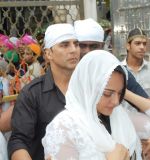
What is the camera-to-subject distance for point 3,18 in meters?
3.22

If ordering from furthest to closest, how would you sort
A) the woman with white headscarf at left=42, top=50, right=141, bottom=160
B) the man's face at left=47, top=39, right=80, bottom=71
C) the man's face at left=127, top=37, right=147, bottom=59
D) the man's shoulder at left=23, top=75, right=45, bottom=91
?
the man's face at left=127, top=37, right=147, bottom=59, the man's face at left=47, top=39, right=80, bottom=71, the man's shoulder at left=23, top=75, right=45, bottom=91, the woman with white headscarf at left=42, top=50, right=141, bottom=160

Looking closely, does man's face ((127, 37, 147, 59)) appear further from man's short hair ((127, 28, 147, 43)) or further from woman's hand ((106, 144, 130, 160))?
woman's hand ((106, 144, 130, 160))

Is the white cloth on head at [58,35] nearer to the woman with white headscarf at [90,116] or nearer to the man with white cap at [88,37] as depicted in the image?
the man with white cap at [88,37]

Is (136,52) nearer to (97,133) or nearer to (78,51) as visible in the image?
(78,51)

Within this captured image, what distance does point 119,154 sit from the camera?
5.58ft

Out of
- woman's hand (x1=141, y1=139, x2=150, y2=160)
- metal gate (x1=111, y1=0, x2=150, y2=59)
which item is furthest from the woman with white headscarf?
metal gate (x1=111, y1=0, x2=150, y2=59)

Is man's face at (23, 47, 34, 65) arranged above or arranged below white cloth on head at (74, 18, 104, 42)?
below

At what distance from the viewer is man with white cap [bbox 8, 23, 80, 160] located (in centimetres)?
216

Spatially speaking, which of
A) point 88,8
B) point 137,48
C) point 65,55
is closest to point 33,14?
point 88,8

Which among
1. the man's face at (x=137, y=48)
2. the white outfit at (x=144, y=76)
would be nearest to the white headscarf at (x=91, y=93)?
the white outfit at (x=144, y=76)

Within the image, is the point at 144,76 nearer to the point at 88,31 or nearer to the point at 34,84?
the point at 88,31

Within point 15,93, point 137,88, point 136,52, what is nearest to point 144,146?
point 137,88

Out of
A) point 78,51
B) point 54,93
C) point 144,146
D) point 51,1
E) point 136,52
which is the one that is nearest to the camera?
point 144,146

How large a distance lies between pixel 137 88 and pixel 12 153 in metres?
0.89
